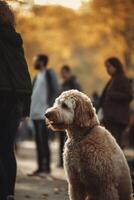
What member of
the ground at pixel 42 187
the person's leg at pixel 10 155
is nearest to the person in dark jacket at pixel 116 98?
the ground at pixel 42 187

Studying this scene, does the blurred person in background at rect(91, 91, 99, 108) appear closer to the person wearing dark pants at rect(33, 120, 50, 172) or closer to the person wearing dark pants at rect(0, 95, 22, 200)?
the person wearing dark pants at rect(33, 120, 50, 172)

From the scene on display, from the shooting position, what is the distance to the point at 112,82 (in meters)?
15.1

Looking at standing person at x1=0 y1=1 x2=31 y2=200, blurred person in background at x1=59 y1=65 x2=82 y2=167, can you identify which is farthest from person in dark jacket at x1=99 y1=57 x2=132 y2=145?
standing person at x1=0 y1=1 x2=31 y2=200

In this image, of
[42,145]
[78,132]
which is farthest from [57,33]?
[78,132]

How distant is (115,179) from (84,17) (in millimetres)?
25966

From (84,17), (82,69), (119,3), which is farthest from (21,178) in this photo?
(82,69)

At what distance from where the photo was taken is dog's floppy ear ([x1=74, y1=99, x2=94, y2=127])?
31.1 feet

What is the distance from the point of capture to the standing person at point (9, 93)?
944 cm

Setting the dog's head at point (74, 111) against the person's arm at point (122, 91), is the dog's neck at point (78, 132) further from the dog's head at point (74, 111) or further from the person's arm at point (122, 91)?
the person's arm at point (122, 91)

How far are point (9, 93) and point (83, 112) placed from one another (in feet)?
2.66

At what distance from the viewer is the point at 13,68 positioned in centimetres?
956

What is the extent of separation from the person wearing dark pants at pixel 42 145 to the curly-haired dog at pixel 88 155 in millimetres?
6557

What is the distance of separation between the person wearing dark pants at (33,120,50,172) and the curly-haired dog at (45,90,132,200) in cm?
656

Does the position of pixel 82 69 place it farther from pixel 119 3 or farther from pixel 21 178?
pixel 21 178
